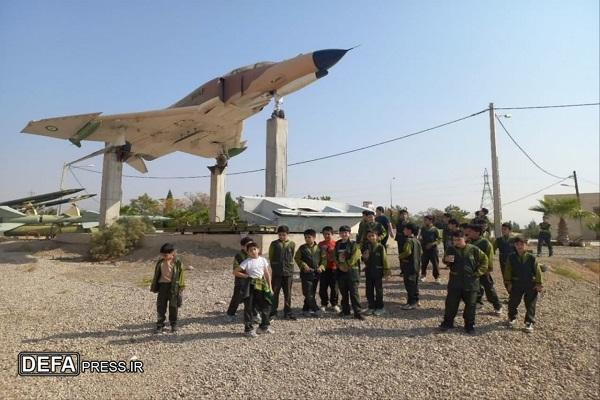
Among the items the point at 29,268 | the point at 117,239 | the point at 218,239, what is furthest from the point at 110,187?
the point at 218,239

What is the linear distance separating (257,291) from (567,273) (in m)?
10.7

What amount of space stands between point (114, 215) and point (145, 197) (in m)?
23.6

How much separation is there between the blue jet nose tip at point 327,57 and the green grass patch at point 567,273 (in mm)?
9381

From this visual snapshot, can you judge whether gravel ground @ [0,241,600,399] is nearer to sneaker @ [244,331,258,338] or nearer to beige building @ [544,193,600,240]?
sneaker @ [244,331,258,338]

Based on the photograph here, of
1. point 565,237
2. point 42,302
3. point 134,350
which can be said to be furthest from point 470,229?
point 565,237

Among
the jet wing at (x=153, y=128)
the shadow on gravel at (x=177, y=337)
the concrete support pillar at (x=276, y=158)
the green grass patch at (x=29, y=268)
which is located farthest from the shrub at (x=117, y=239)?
the shadow on gravel at (x=177, y=337)

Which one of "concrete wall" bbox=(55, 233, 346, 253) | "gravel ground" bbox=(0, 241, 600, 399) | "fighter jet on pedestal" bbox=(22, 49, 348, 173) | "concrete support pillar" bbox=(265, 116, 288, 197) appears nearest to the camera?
"gravel ground" bbox=(0, 241, 600, 399)

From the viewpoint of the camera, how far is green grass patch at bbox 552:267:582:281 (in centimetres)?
1164

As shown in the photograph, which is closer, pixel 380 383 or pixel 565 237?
pixel 380 383

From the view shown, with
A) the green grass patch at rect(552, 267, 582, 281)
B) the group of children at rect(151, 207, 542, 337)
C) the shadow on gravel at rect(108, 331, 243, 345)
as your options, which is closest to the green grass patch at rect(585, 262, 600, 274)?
the green grass patch at rect(552, 267, 582, 281)

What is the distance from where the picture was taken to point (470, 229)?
Result: 7.14m

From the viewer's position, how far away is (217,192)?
20203mm

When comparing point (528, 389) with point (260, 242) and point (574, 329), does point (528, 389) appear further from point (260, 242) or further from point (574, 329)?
point (260, 242)

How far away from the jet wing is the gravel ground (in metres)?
9.85
